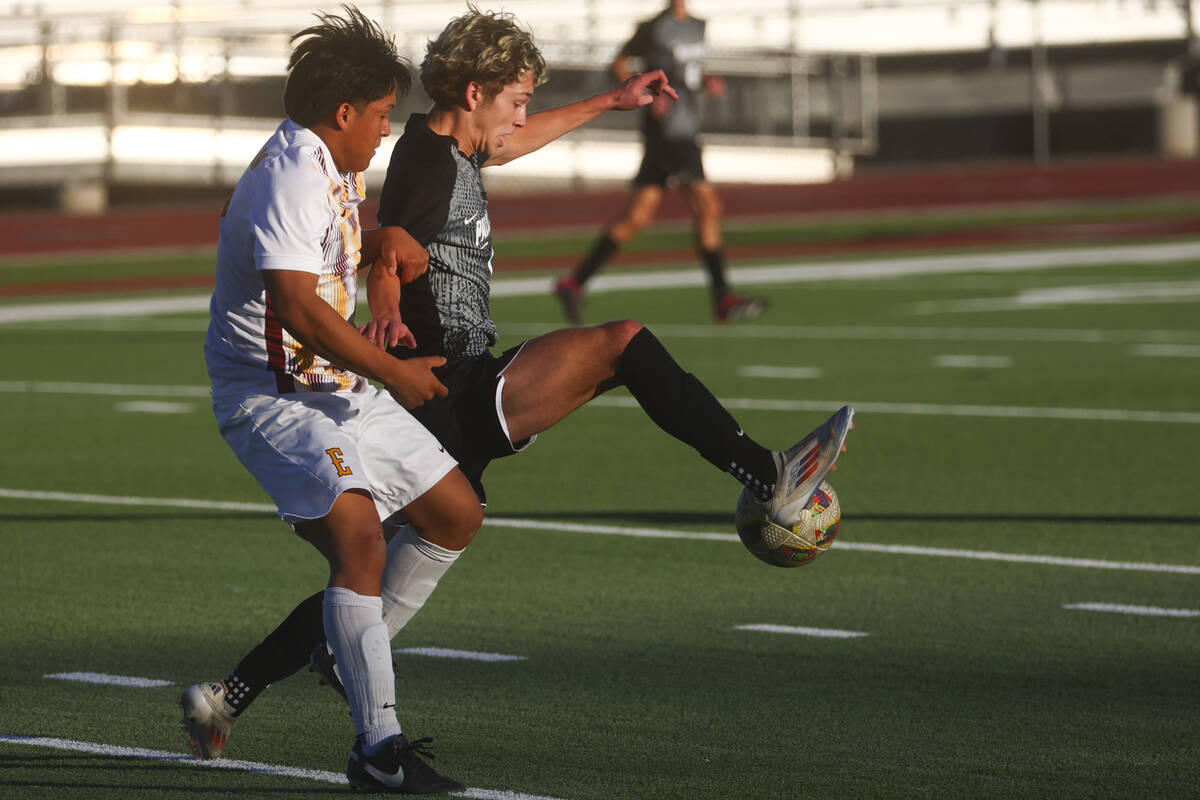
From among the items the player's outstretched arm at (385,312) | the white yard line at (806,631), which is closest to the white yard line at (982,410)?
the white yard line at (806,631)

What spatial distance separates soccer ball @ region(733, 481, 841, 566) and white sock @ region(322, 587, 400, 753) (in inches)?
47.8

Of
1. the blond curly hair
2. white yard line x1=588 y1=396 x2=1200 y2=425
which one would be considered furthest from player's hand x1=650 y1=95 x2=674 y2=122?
white yard line x1=588 y1=396 x2=1200 y2=425

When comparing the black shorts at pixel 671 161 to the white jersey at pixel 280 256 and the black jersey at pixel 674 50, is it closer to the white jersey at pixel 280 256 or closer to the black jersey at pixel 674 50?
the black jersey at pixel 674 50

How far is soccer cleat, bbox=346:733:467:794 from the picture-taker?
5.31m

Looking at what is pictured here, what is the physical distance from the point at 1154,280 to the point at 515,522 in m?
16.0

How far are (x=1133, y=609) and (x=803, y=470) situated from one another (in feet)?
7.28

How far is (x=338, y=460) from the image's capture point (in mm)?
5379

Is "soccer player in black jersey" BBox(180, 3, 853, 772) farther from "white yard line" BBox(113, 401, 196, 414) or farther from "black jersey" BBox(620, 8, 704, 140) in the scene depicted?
"black jersey" BBox(620, 8, 704, 140)

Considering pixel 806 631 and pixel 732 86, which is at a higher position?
pixel 732 86

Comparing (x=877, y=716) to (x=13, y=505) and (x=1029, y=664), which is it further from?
(x=13, y=505)

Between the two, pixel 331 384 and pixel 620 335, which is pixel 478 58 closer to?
pixel 620 335

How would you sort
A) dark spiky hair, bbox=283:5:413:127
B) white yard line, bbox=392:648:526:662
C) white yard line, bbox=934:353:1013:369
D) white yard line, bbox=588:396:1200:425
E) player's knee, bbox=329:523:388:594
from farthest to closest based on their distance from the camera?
1. white yard line, bbox=934:353:1013:369
2. white yard line, bbox=588:396:1200:425
3. white yard line, bbox=392:648:526:662
4. dark spiky hair, bbox=283:5:413:127
5. player's knee, bbox=329:523:388:594

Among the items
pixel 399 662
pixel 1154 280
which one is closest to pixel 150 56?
pixel 1154 280

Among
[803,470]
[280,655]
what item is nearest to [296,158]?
[280,655]
